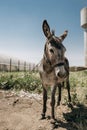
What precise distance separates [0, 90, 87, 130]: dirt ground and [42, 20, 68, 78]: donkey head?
1.43 meters

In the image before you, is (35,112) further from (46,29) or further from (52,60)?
(46,29)

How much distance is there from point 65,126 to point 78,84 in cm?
511

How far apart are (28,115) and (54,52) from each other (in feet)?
7.50

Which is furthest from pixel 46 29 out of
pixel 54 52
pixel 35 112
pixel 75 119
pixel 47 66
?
pixel 35 112

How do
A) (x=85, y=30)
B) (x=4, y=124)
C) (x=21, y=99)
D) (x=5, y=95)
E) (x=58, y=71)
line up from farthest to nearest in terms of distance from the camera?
(x=85, y=30), (x=5, y=95), (x=21, y=99), (x=4, y=124), (x=58, y=71)

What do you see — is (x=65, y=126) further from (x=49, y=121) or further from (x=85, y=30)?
(x=85, y=30)

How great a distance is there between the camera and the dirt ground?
5.72 m

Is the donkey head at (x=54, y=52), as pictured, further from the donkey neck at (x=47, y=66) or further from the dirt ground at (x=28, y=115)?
the dirt ground at (x=28, y=115)

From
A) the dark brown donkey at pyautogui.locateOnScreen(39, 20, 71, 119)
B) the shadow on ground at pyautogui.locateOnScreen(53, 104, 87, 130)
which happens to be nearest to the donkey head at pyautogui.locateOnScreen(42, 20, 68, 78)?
the dark brown donkey at pyautogui.locateOnScreen(39, 20, 71, 119)

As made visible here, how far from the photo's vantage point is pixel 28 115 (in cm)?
656

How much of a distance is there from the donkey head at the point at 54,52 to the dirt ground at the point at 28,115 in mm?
1432

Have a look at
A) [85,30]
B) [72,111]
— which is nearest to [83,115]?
[72,111]

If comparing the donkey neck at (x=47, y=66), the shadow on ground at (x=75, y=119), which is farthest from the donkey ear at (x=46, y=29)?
the shadow on ground at (x=75, y=119)

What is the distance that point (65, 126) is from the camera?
5.68 metres
